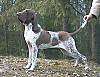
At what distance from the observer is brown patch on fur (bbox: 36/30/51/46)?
6996 mm

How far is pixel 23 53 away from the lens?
1437 cm

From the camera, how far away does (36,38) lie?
22.6 ft

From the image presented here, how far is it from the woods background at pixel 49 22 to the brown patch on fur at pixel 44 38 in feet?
13.3

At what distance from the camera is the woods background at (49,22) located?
471 inches

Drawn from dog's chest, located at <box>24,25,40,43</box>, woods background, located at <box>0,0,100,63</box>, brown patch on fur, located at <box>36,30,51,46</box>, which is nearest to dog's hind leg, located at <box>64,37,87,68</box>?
brown patch on fur, located at <box>36,30,51,46</box>

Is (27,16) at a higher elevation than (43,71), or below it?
higher

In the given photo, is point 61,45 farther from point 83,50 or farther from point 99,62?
point 83,50

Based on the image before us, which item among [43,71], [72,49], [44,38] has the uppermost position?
[44,38]

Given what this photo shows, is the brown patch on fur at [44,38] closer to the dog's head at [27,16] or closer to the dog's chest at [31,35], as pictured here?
the dog's chest at [31,35]

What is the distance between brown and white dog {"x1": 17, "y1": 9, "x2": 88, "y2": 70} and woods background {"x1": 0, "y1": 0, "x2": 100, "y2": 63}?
3.67m

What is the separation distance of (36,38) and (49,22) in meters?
8.19

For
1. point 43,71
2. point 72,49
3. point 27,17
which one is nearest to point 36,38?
point 27,17

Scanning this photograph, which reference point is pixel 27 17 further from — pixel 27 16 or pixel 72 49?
pixel 72 49

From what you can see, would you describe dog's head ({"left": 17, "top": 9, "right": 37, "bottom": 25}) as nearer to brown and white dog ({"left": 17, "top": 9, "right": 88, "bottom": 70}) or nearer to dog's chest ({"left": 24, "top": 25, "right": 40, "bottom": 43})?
brown and white dog ({"left": 17, "top": 9, "right": 88, "bottom": 70})
